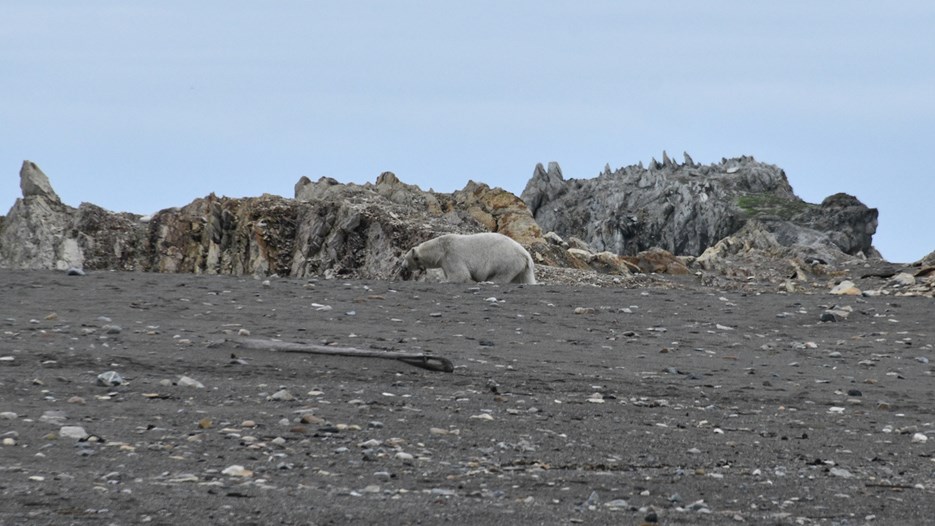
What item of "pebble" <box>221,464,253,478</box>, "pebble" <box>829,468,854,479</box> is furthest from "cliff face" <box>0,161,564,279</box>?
"pebble" <box>221,464,253,478</box>

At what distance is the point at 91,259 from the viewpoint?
3100cm

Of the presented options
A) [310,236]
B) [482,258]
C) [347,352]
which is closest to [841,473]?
[347,352]

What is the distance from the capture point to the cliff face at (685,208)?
122 m

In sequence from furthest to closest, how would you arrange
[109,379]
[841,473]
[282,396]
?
1. [109,379]
2. [282,396]
3. [841,473]

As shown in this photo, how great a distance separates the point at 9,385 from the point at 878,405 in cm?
779

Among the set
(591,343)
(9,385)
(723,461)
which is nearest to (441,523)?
(723,461)

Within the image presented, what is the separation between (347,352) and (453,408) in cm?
215

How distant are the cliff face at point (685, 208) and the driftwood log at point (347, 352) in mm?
104407

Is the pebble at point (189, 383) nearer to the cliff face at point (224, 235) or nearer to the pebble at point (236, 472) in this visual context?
the pebble at point (236, 472)

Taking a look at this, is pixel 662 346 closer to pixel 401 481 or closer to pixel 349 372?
pixel 349 372

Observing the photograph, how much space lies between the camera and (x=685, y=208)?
13412 centimetres

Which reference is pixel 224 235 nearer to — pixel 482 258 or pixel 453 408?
pixel 482 258

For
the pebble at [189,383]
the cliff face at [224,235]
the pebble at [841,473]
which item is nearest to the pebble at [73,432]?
the pebble at [189,383]

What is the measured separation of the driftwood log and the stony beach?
86 millimetres
